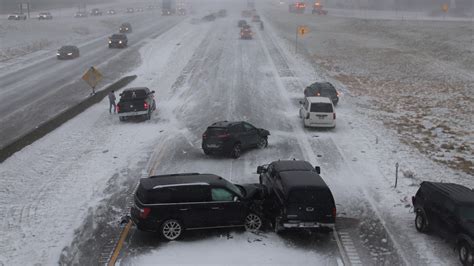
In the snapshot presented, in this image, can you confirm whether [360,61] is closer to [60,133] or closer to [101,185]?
[60,133]

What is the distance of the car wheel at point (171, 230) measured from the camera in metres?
14.3

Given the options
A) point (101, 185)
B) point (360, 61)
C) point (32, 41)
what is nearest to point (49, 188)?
point (101, 185)

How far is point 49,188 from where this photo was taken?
18672mm

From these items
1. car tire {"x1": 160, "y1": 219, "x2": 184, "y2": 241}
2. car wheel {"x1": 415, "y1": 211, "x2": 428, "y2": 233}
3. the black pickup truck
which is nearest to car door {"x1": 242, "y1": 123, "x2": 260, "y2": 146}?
the black pickup truck

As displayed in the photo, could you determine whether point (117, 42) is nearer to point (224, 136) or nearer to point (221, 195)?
point (224, 136)

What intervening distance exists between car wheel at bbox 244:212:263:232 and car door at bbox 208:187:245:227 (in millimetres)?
323

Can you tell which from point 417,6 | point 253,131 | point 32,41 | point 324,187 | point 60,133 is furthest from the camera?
point 417,6

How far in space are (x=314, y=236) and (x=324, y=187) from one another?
1.51 meters

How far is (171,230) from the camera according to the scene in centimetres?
1438

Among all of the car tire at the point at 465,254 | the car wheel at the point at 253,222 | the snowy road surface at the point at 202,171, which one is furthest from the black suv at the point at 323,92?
the car tire at the point at 465,254

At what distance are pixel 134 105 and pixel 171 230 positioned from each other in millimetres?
15668

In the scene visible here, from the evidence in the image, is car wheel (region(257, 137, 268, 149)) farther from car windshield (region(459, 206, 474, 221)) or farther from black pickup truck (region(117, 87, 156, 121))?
car windshield (region(459, 206, 474, 221))

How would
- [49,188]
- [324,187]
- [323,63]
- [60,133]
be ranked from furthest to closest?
1. [323,63]
2. [60,133]
3. [49,188]
4. [324,187]

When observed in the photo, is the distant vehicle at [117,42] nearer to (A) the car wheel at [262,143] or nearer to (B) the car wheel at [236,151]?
(A) the car wheel at [262,143]
